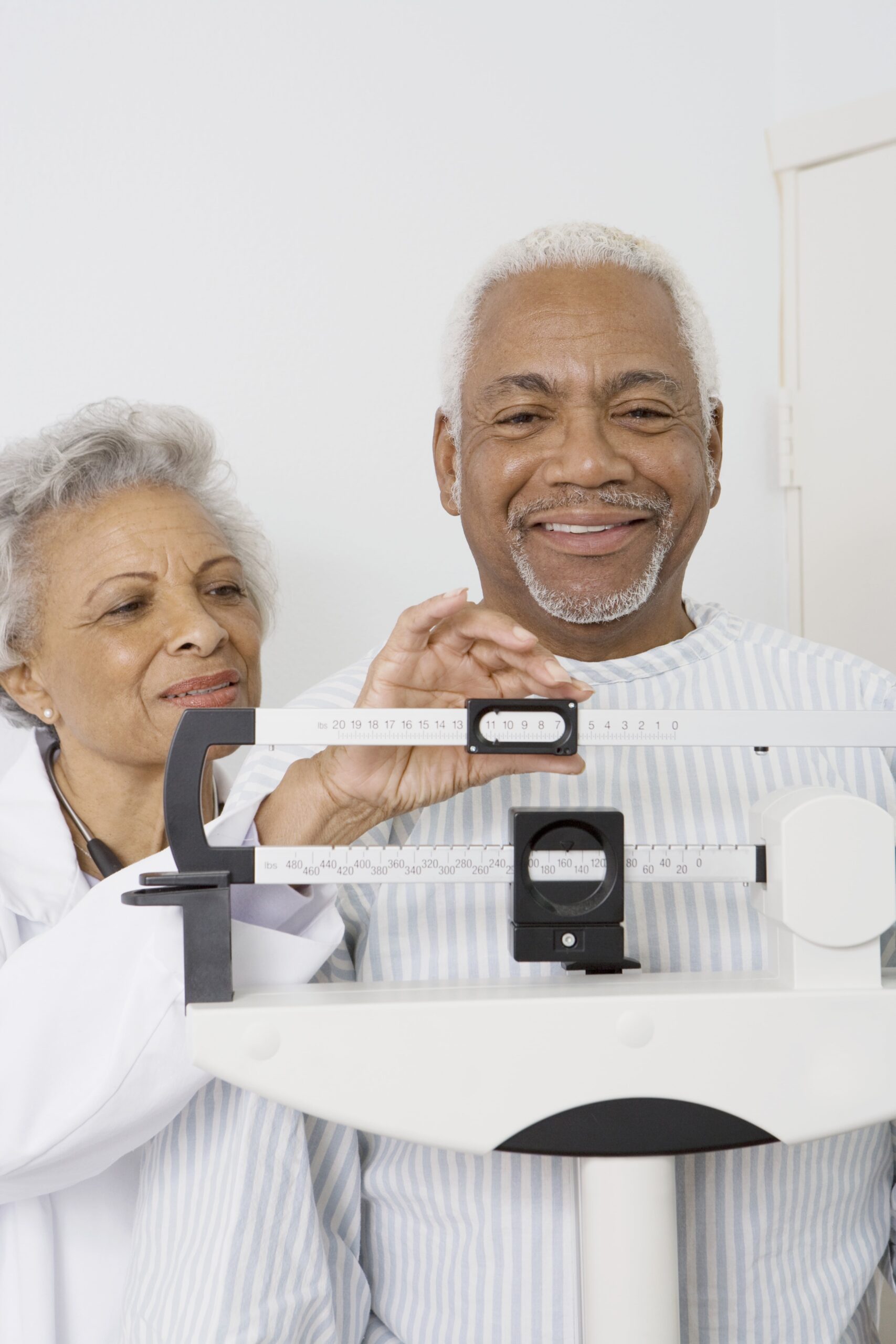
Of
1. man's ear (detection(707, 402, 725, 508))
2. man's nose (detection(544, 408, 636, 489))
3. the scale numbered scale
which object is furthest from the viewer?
man's ear (detection(707, 402, 725, 508))

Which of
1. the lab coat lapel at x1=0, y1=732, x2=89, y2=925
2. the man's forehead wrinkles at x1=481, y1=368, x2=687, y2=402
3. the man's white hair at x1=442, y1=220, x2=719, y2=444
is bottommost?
the lab coat lapel at x1=0, y1=732, x2=89, y2=925

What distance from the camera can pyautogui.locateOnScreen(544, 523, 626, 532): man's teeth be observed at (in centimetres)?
103

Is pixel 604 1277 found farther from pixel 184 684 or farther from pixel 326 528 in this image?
pixel 326 528

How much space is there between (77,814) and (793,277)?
1324 millimetres

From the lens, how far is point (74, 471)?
4.50ft

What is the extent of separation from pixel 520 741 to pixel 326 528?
985 millimetres

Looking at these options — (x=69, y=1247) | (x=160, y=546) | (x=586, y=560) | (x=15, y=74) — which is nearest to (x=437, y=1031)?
(x=586, y=560)

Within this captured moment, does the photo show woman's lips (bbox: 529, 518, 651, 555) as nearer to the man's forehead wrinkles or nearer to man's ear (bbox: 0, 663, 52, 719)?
the man's forehead wrinkles

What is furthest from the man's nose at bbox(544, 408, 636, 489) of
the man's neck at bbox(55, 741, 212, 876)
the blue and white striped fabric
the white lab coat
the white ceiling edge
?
the white ceiling edge

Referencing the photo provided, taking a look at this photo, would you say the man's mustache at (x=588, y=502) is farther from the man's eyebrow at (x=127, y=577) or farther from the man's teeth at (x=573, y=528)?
the man's eyebrow at (x=127, y=577)

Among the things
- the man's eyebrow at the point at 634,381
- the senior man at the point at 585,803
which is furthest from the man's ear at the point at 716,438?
the man's eyebrow at the point at 634,381

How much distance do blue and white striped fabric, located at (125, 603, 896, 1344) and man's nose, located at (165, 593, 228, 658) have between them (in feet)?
1.14

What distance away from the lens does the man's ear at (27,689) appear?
4.65 feet

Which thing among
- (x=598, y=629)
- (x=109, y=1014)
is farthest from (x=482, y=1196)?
(x=598, y=629)
